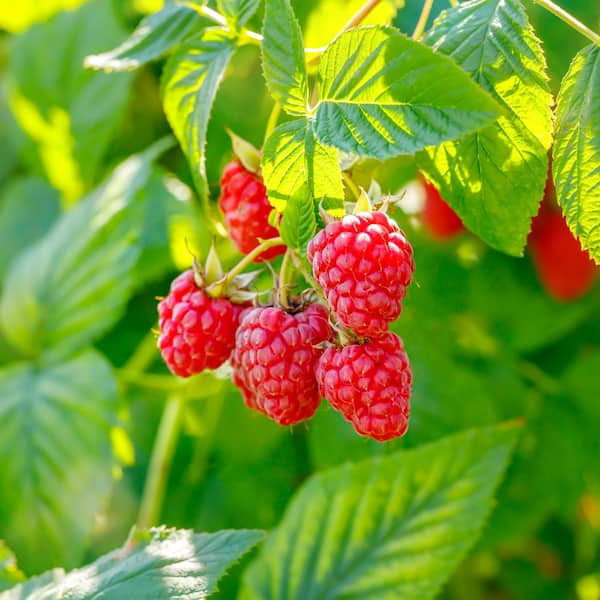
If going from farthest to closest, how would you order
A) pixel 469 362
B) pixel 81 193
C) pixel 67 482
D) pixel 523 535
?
1. pixel 81 193
2. pixel 469 362
3. pixel 523 535
4. pixel 67 482

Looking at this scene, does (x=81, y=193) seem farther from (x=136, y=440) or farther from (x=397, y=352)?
(x=397, y=352)

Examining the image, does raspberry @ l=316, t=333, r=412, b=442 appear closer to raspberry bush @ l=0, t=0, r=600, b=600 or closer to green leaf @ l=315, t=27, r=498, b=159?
raspberry bush @ l=0, t=0, r=600, b=600

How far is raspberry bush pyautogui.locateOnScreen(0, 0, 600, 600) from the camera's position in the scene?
791 mm

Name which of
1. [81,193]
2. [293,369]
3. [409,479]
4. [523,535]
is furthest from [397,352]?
[81,193]

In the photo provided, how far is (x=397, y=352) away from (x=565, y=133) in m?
0.22

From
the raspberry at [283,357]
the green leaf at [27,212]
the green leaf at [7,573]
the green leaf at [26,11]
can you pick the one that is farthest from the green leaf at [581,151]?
the green leaf at [26,11]

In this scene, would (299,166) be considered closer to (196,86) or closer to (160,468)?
(196,86)

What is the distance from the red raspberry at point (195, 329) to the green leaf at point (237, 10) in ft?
0.80

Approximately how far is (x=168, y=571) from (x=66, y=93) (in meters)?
1.22

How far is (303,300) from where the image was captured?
0.90m

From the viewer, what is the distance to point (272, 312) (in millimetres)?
866

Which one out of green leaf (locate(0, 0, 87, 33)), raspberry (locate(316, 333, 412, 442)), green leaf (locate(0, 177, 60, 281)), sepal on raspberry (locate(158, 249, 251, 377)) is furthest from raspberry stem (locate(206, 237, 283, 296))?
green leaf (locate(0, 0, 87, 33))

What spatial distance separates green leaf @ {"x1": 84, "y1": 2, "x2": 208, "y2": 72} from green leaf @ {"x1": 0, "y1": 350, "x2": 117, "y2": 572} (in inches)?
19.7

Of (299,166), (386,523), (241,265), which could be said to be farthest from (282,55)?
(386,523)
